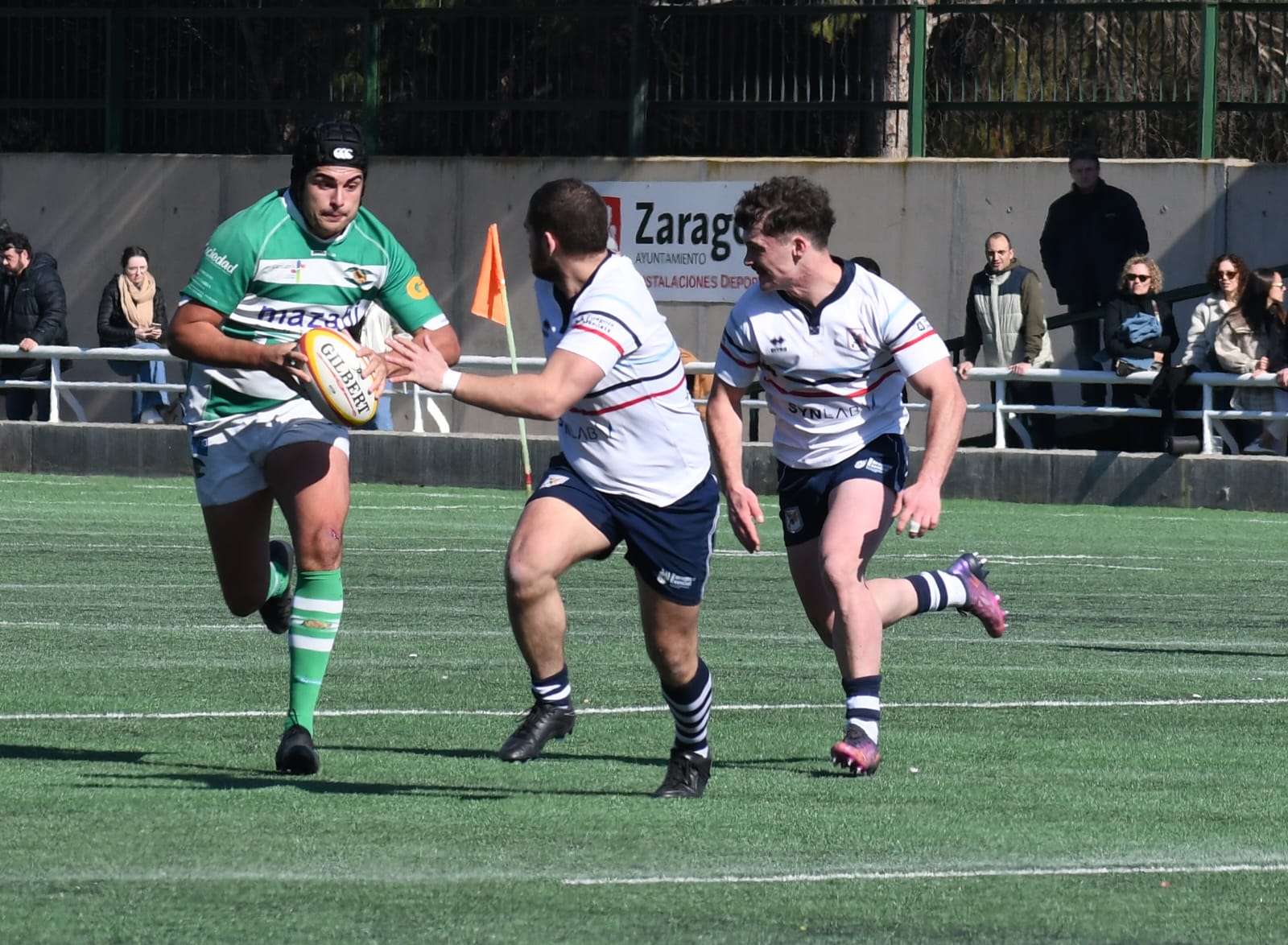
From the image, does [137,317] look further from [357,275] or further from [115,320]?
[357,275]

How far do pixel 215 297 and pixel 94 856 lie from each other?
2.42 meters

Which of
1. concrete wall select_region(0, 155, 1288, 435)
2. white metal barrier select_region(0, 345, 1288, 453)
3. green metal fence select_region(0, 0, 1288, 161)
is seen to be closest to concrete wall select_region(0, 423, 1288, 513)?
white metal barrier select_region(0, 345, 1288, 453)

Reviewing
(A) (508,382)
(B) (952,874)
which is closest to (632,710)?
(A) (508,382)

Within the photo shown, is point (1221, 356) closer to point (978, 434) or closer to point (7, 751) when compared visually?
point (978, 434)

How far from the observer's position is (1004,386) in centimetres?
2230

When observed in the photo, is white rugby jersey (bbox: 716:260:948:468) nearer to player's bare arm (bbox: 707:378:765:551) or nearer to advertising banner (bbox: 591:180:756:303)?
player's bare arm (bbox: 707:378:765:551)

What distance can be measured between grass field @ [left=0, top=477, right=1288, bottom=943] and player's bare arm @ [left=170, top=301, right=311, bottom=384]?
123 cm

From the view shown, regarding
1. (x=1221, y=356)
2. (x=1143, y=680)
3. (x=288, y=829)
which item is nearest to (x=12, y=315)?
(x=1221, y=356)

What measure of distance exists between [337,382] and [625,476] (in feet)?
2.92

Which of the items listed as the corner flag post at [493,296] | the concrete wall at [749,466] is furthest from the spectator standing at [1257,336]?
the corner flag post at [493,296]

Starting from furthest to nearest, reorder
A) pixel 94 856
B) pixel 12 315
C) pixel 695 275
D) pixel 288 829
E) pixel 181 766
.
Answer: pixel 695 275
pixel 12 315
pixel 181 766
pixel 288 829
pixel 94 856

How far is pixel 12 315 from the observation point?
2467 centimetres

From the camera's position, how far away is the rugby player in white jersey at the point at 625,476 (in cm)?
753

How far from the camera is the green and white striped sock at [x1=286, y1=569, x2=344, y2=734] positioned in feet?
26.5
